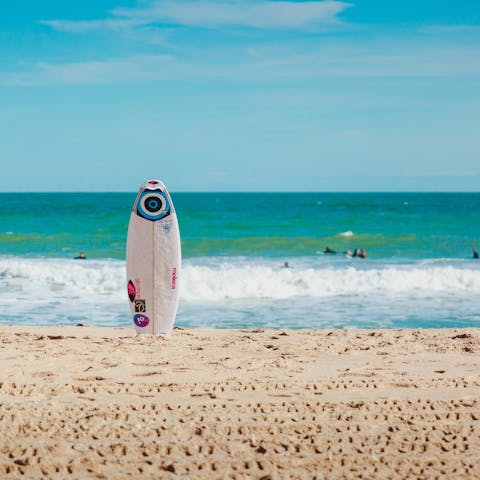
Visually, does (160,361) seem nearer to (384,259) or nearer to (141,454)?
(141,454)

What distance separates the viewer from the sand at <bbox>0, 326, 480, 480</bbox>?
407cm

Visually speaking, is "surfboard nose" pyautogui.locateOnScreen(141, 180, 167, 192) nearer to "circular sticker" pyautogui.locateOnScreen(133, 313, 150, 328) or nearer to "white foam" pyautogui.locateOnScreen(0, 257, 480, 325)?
"circular sticker" pyautogui.locateOnScreen(133, 313, 150, 328)

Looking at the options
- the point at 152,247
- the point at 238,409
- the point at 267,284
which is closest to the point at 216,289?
the point at 267,284

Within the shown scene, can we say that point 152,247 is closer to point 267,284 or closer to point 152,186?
point 152,186

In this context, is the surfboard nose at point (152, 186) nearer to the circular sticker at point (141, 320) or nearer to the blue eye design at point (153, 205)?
the blue eye design at point (153, 205)

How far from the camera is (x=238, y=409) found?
504cm

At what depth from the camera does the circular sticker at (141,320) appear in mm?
8461

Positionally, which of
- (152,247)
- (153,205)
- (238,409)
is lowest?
(238,409)

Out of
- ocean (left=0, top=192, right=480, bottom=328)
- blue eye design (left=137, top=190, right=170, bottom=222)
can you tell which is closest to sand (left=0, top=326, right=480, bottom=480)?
blue eye design (left=137, top=190, right=170, bottom=222)

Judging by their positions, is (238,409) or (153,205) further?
(153,205)

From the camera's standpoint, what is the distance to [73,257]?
2267cm

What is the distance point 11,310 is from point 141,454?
24.7ft

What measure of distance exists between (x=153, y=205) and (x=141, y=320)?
4.36 ft

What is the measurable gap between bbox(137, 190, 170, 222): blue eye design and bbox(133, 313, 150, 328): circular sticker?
1.10m
